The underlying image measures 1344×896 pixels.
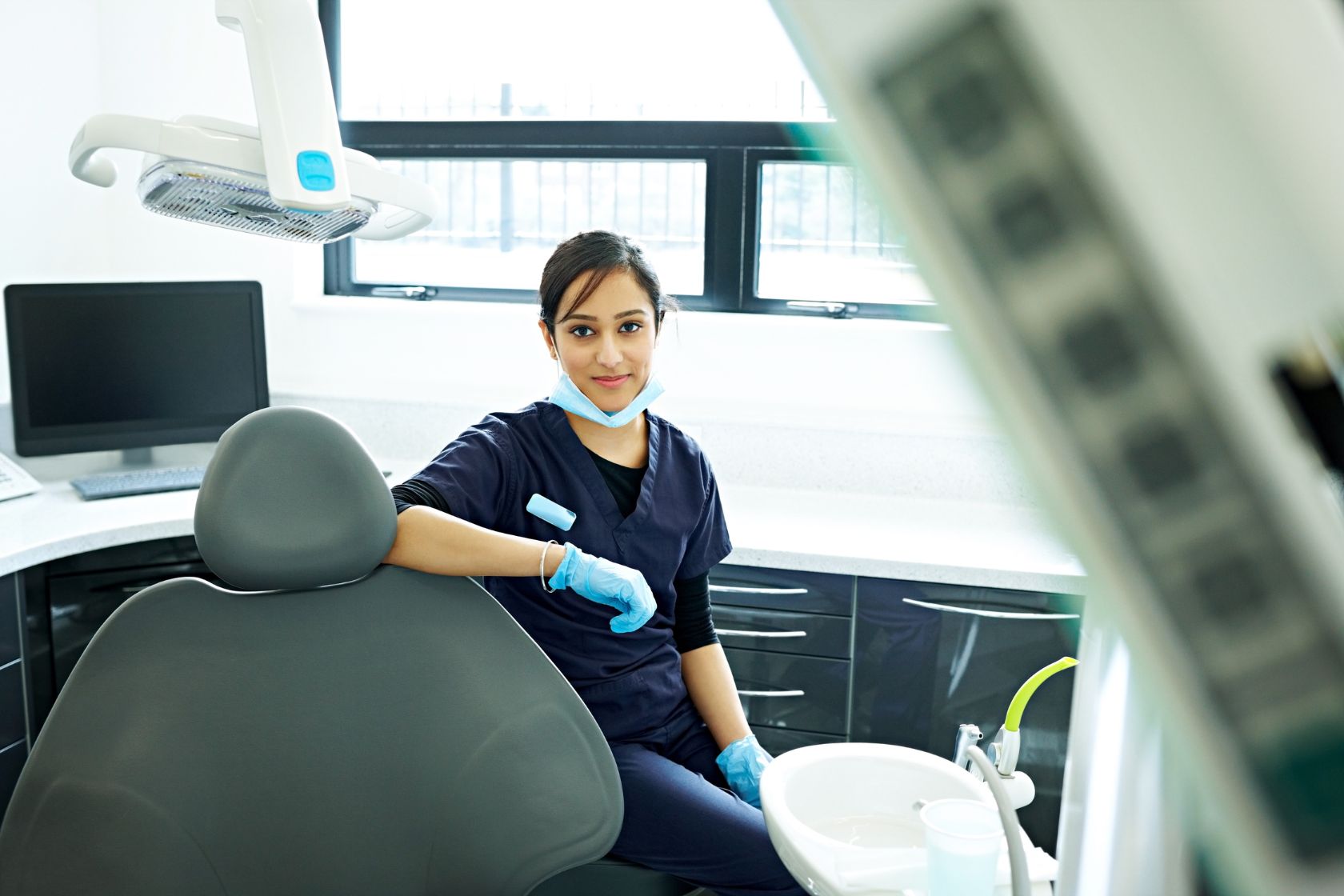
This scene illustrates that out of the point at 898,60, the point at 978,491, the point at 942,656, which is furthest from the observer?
the point at 978,491

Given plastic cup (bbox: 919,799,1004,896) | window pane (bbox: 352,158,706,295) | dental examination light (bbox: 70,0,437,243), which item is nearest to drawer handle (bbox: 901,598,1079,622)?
plastic cup (bbox: 919,799,1004,896)

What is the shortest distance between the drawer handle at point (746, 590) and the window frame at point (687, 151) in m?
0.89

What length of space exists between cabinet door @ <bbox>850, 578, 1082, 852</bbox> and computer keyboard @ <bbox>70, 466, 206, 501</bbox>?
5.22ft

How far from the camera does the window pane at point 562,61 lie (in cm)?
298

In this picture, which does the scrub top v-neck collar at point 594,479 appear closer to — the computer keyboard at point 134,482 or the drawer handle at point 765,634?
the drawer handle at point 765,634

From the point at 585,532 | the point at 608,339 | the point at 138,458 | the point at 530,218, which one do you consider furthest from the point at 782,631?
the point at 138,458

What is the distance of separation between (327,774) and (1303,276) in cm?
148

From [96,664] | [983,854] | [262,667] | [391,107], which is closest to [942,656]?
[983,854]

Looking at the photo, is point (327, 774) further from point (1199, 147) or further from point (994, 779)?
point (1199, 147)

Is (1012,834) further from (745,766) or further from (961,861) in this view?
(745,766)

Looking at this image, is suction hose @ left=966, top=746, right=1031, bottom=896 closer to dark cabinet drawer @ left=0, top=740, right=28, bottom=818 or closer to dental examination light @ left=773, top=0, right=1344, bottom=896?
dental examination light @ left=773, top=0, right=1344, bottom=896

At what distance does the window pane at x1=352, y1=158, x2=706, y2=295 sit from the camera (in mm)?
3174

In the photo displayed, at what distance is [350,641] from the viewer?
1.44m

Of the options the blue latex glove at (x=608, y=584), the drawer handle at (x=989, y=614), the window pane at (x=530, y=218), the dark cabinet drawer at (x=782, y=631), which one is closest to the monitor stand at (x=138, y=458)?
the window pane at (x=530, y=218)
